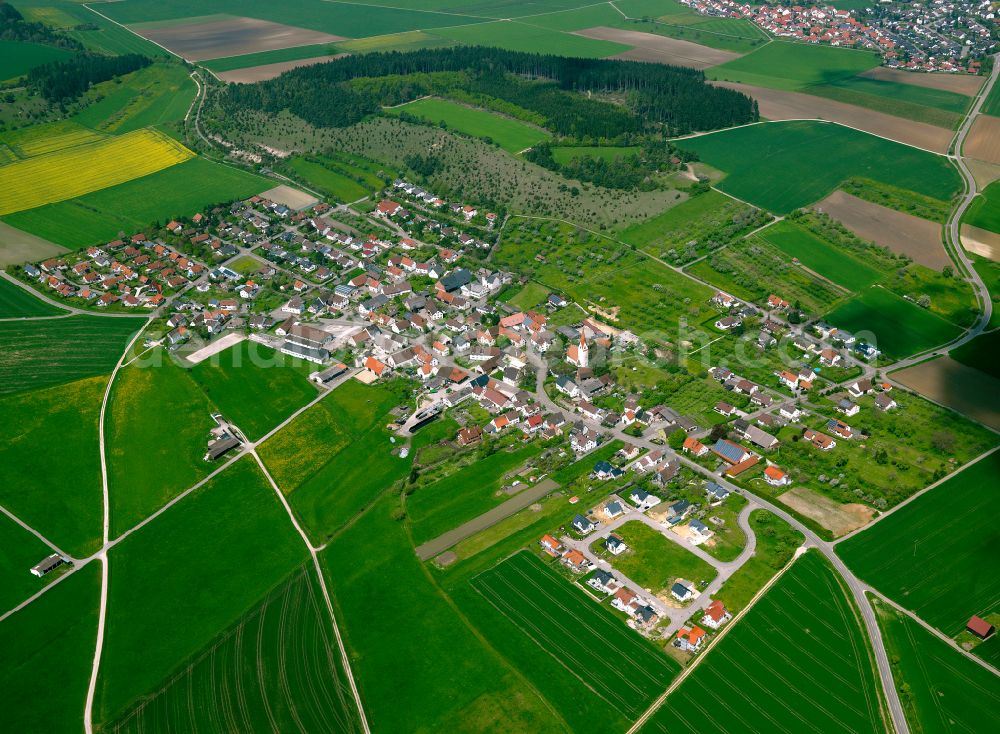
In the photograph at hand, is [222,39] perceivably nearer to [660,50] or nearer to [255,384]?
[660,50]

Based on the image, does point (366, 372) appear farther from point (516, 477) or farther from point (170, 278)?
point (170, 278)

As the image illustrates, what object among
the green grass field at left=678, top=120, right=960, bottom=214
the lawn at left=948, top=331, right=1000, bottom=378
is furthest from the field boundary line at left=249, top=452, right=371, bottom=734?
the green grass field at left=678, top=120, right=960, bottom=214

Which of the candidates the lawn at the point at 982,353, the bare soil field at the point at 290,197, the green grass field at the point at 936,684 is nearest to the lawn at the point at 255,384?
the bare soil field at the point at 290,197

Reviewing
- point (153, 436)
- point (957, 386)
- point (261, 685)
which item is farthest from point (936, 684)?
point (153, 436)

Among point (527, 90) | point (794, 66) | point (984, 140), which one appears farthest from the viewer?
point (794, 66)

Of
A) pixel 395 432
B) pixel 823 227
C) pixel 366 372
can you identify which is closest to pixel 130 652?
pixel 395 432

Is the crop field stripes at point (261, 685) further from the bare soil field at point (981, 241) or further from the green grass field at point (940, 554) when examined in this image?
the bare soil field at point (981, 241)
